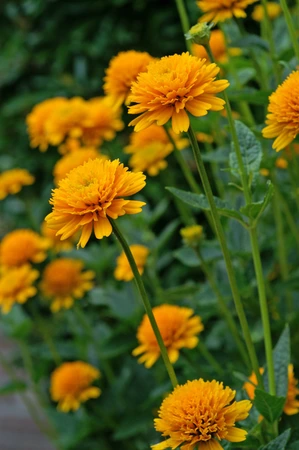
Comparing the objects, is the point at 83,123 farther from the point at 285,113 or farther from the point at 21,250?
the point at 285,113

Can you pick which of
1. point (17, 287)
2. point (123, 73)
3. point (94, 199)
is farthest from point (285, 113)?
point (17, 287)

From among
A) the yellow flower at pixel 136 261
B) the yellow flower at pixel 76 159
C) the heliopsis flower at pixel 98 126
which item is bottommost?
the yellow flower at pixel 136 261

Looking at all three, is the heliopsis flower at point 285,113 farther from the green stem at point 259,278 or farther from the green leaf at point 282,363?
the green leaf at point 282,363

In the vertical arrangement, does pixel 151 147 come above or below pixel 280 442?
above

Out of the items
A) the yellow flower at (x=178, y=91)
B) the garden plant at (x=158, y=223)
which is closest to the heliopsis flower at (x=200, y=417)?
the garden plant at (x=158, y=223)

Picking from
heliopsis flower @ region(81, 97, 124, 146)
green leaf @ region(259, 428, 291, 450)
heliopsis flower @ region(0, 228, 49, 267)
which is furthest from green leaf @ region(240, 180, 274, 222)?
heliopsis flower @ region(0, 228, 49, 267)

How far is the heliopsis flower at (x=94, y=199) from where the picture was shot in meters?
0.69

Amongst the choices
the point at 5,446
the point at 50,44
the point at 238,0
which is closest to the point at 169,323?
the point at 238,0

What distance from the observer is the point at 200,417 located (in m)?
0.69

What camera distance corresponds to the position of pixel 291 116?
80 centimetres

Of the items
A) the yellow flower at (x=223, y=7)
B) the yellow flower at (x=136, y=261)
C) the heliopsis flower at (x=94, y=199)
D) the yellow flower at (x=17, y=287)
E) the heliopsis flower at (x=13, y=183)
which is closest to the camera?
the heliopsis flower at (x=94, y=199)

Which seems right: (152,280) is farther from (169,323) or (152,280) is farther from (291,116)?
(291,116)

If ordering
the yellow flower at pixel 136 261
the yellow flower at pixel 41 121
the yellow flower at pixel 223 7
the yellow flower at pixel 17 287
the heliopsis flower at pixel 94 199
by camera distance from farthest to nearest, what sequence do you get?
1. the yellow flower at pixel 41 121
2. the yellow flower at pixel 17 287
3. the yellow flower at pixel 136 261
4. the yellow flower at pixel 223 7
5. the heliopsis flower at pixel 94 199

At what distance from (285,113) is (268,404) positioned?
302 millimetres
